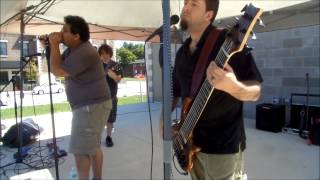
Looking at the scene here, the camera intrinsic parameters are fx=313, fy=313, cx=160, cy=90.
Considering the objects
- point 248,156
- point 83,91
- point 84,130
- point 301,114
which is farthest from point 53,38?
point 301,114

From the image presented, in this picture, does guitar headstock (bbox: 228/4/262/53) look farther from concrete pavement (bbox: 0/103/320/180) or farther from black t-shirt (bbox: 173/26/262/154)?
concrete pavement (bbox: 0/103/320/180)

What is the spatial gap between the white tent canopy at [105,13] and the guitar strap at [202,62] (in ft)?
6.71

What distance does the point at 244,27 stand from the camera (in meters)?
1.20

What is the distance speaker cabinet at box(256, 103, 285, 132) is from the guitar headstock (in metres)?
4.51

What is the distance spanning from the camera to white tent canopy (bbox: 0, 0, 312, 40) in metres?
3.46

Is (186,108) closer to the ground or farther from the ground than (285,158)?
farther from the ground

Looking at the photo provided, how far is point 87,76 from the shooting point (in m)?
2.61

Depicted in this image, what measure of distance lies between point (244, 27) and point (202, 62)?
323 millimetres

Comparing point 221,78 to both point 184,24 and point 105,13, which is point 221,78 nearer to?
point 184,24

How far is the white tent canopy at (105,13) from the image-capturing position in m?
3.46

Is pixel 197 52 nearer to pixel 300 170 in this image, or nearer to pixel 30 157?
pixel 300 170

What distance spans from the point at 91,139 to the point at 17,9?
179cm

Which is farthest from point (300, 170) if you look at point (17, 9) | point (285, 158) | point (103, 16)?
point (17, 9)

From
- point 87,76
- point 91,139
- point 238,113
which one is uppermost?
point 87,76
